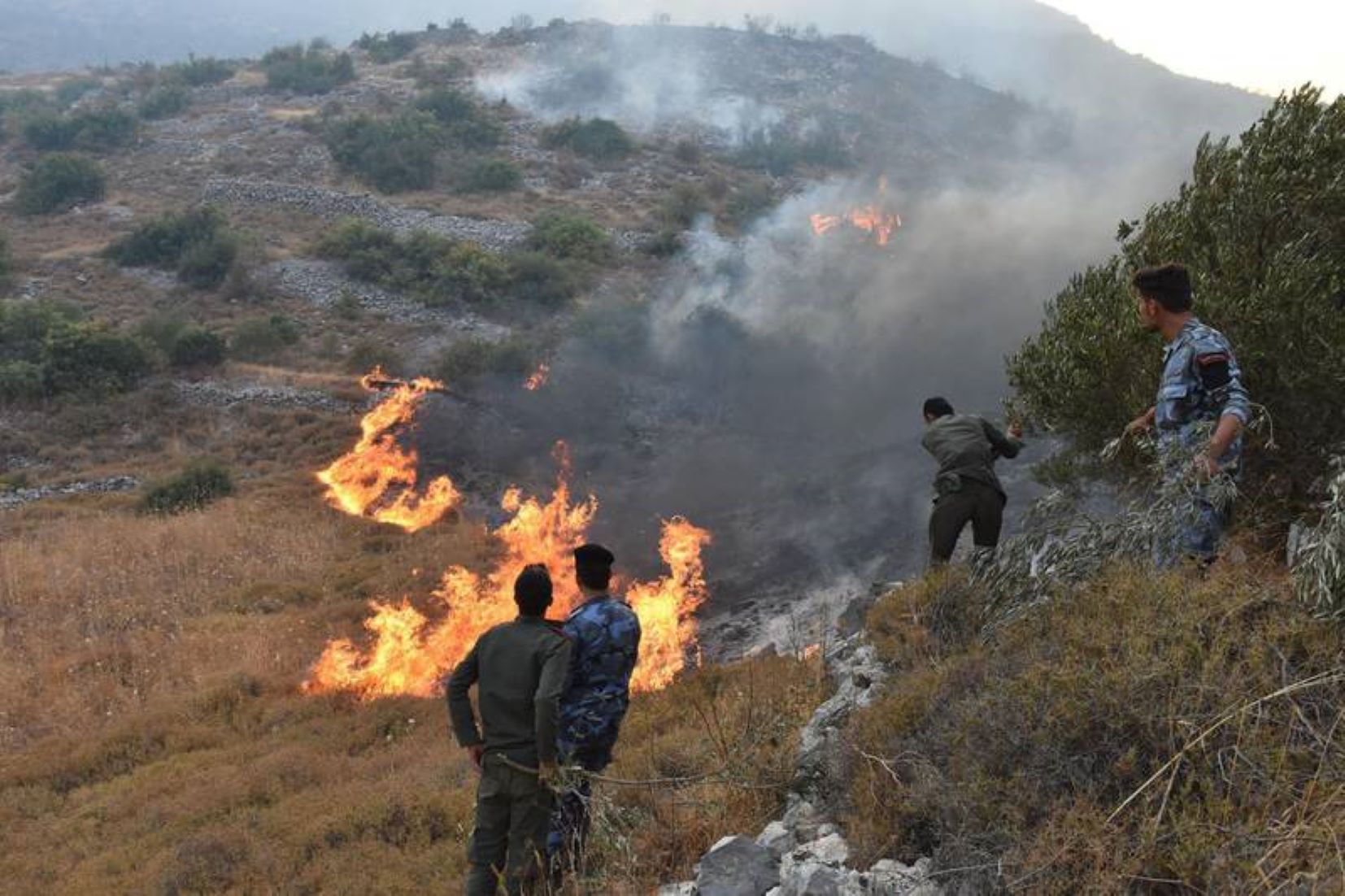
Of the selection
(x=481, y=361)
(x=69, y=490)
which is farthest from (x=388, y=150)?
(x=69, y=490)

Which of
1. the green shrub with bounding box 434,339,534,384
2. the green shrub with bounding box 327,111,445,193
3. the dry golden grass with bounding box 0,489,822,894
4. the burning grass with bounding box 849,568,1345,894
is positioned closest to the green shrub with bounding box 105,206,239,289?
the green shrub with bounding box 327,111,445,193

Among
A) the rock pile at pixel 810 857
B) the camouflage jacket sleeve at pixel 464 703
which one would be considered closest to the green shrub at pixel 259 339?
the camouflage jacket sleeve at pixel 464 703

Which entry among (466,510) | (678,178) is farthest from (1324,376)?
(678,178)

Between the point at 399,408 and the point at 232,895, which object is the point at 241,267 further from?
the point at 232,895

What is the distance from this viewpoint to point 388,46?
5784 cm

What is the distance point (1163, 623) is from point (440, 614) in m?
9.57

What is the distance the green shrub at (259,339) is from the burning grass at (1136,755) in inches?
894

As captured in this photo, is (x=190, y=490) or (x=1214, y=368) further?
(x=190, y=490)

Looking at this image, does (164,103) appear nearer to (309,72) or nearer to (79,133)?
(79,133)

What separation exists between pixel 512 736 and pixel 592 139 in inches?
1724

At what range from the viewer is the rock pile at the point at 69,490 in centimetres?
1616

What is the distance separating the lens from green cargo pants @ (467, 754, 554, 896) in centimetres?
443

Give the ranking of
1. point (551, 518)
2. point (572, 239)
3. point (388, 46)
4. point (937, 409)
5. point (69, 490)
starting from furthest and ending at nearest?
point (388, 46)
point (572, 239)
point (69, 490)
point (551, 518)
point (937, 409)

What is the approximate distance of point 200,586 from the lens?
12492mm
